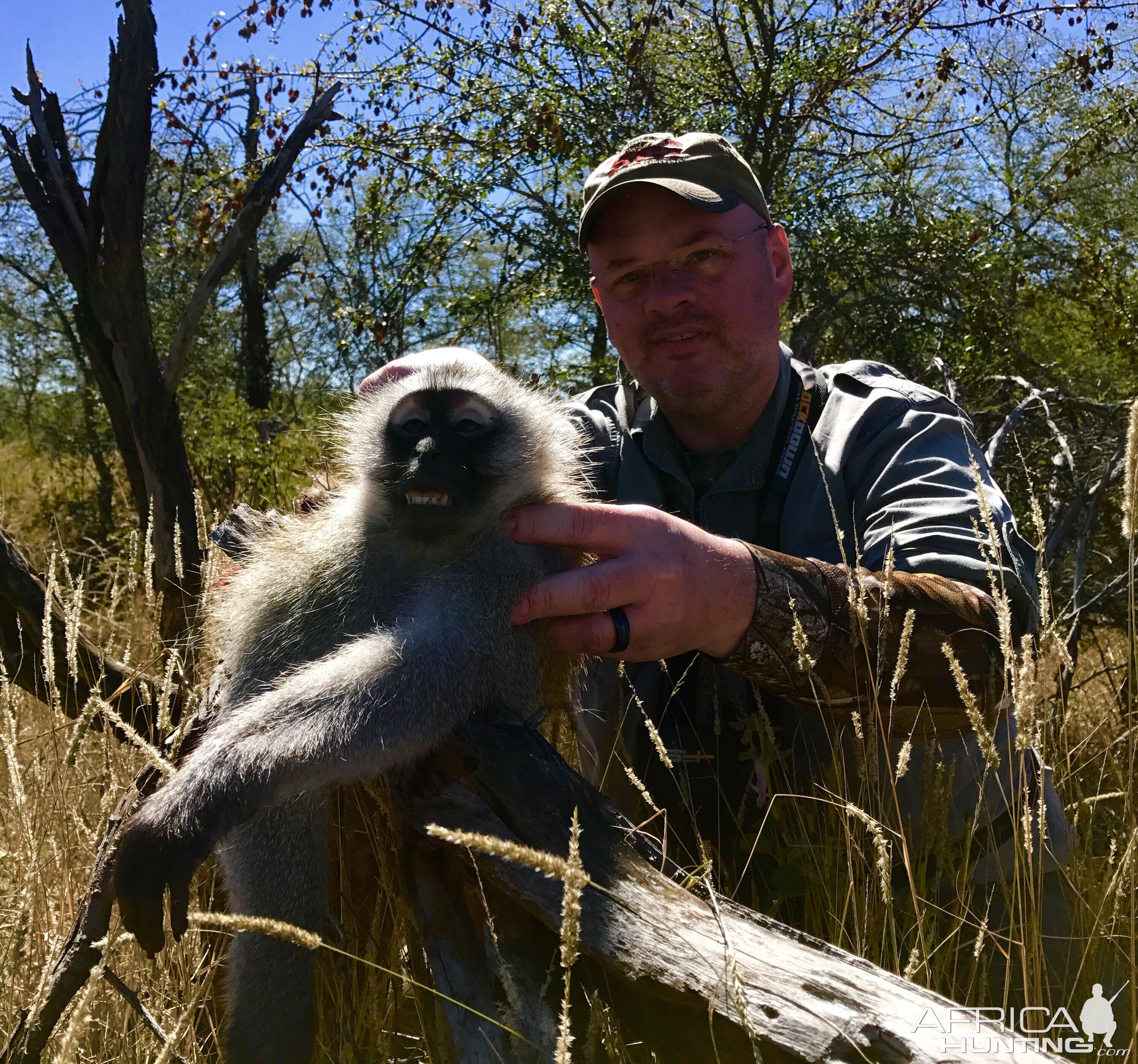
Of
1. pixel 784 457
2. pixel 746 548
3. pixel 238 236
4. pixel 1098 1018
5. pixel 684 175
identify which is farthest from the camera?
pixel 238 236

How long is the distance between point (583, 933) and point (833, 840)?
1058 millimetres

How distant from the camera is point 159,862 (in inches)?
69.6

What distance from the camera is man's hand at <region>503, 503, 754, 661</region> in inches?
81.9

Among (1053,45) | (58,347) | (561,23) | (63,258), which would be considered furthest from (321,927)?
(58,347)

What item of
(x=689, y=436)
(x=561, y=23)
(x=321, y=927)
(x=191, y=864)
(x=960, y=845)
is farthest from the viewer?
(x=561, y=23)

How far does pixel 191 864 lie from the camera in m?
1.78

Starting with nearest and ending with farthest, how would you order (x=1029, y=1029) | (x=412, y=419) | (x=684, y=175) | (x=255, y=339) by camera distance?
1. (x=1029, y=1029)
2. (x=412, y=419)
3. (x=684, y=175)
4. (x=255, y=339)

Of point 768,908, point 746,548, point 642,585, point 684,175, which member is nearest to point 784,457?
point 746,548

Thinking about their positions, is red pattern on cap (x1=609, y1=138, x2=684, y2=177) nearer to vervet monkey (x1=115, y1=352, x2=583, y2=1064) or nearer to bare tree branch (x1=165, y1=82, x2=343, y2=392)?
vervet monkey (x1=115, y1=352, x2=583, y2=1064)

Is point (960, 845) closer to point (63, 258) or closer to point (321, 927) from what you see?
point (321, 927)

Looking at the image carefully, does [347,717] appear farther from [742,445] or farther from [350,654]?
[742,445]

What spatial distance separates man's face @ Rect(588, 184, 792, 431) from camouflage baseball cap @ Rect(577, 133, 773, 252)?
5cm

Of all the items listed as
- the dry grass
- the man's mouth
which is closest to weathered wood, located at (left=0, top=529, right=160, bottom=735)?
the dry grass

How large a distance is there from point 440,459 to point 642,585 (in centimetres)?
63
